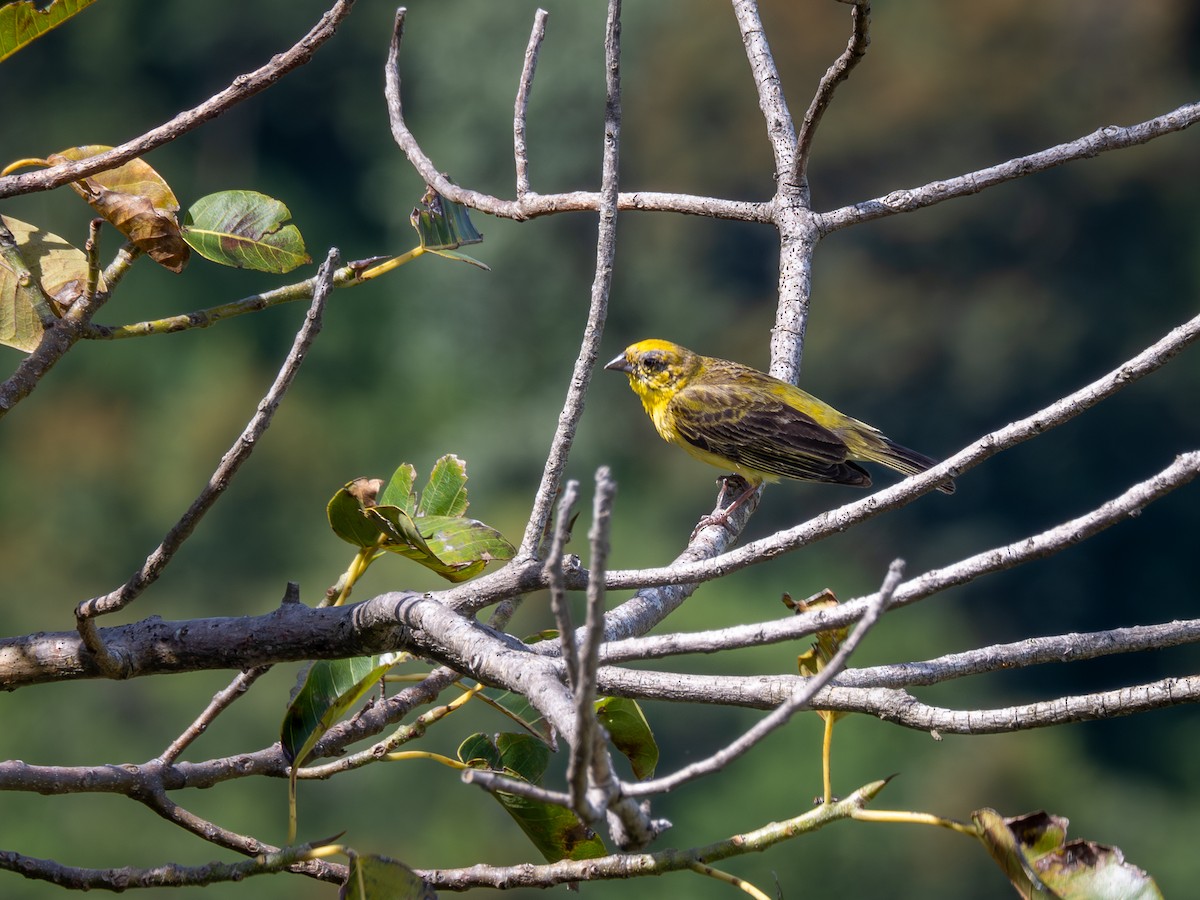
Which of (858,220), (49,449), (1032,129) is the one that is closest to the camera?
(858,220)

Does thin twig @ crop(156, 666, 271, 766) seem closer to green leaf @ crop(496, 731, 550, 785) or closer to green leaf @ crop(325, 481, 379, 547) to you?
green leaf @ crop(325, 481, 379, 547)

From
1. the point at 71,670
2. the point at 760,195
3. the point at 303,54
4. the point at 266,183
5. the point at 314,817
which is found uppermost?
the point at 266,183

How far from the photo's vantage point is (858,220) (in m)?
3.24

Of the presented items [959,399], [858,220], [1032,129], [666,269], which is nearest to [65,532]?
[666,269]

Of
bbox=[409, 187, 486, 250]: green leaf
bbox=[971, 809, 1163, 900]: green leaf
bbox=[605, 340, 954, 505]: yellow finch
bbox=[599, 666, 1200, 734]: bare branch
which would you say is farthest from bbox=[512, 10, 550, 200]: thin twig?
bbox=[605, 340, 954, 505]: yellow finch

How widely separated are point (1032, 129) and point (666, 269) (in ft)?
31.7

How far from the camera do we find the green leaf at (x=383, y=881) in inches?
64.1

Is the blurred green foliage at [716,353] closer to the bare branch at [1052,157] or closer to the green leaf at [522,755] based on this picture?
the bare branch at [1052,157]

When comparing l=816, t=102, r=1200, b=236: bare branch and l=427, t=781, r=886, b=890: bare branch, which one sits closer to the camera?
l=427, t=781, r=886, b=890: bare branch

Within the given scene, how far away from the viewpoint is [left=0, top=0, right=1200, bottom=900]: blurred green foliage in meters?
26.5

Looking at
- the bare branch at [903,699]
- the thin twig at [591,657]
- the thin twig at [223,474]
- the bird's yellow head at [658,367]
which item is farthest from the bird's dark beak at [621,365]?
the thin twig at [591,657]

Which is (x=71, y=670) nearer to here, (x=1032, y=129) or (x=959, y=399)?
(x=959, y=399)

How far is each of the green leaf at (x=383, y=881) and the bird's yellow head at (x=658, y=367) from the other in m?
4.34

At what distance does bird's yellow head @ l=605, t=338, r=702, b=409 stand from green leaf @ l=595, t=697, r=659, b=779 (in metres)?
3.83
